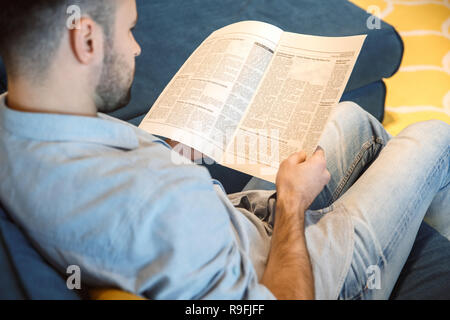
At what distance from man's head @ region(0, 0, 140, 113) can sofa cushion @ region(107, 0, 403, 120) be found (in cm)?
69

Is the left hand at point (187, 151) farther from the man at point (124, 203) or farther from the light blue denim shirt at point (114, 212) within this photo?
the light blue denim shirt at point (114, 212)

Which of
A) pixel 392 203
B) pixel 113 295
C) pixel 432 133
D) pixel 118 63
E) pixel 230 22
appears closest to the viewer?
pixel 113 295

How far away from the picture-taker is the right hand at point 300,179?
78 cm

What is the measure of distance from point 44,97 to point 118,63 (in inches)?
5.5

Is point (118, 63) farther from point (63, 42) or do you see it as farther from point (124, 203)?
point (124, 203)

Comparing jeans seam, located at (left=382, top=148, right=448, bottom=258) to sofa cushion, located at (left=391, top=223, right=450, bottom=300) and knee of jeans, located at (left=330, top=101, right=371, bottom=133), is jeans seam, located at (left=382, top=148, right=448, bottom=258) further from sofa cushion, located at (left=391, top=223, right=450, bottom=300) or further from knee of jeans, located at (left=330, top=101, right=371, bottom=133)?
knee of jeans, located at (left=330, top=101, right=371, bottom=133)

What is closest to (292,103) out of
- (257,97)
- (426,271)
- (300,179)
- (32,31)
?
(257,97)

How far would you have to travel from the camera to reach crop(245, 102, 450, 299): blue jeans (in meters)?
0.73

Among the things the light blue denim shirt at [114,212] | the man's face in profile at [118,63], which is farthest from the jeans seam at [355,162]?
the man's face in profile at [118,63]

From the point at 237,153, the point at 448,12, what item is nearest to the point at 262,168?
the point at 237,153

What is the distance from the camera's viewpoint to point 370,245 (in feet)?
2.41

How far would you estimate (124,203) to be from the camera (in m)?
0.51
